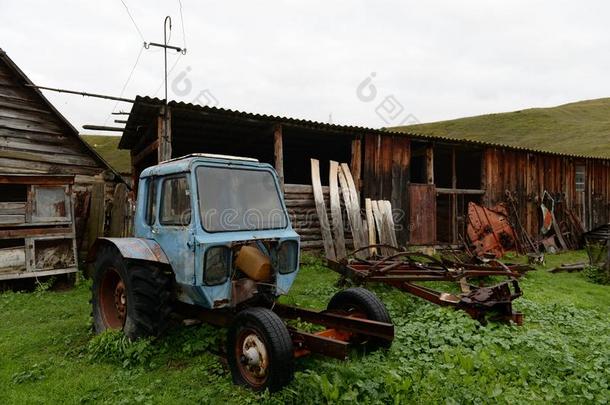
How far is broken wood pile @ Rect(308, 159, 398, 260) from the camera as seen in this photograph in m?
10.8

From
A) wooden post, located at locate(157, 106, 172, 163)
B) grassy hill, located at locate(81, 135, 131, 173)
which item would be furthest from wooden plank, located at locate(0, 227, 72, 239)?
grassy hill, located at locate(81, 135, 131, 173)

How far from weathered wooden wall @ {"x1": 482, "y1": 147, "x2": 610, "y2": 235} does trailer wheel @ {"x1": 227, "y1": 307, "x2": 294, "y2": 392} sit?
12.8 meters

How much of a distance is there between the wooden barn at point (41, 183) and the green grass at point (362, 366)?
2.65 meters

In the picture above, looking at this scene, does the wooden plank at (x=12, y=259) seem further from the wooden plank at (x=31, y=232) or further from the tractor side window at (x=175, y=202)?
the tractor side window at (x=175, y=202)

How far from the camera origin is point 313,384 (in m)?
3.30

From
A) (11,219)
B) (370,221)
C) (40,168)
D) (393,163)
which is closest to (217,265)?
(11,219)

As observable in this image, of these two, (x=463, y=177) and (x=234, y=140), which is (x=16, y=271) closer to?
(x=234, y=140)

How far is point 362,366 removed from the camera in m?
3.66

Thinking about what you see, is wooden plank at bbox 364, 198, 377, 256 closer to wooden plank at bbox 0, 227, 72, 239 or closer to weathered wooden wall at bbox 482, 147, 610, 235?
weathered wooden wall at bbox 482, 147, 610, 235

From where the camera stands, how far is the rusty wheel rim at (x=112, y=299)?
4914 mm

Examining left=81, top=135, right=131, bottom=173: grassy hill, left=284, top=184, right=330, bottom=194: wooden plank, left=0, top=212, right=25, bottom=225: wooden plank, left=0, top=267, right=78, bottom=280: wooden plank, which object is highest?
left=81, top=135, right=131, bottom=173: grassy hill

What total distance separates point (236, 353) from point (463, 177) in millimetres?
15510

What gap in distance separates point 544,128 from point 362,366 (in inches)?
2301

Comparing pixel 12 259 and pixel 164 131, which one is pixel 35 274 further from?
pixel 164 131
